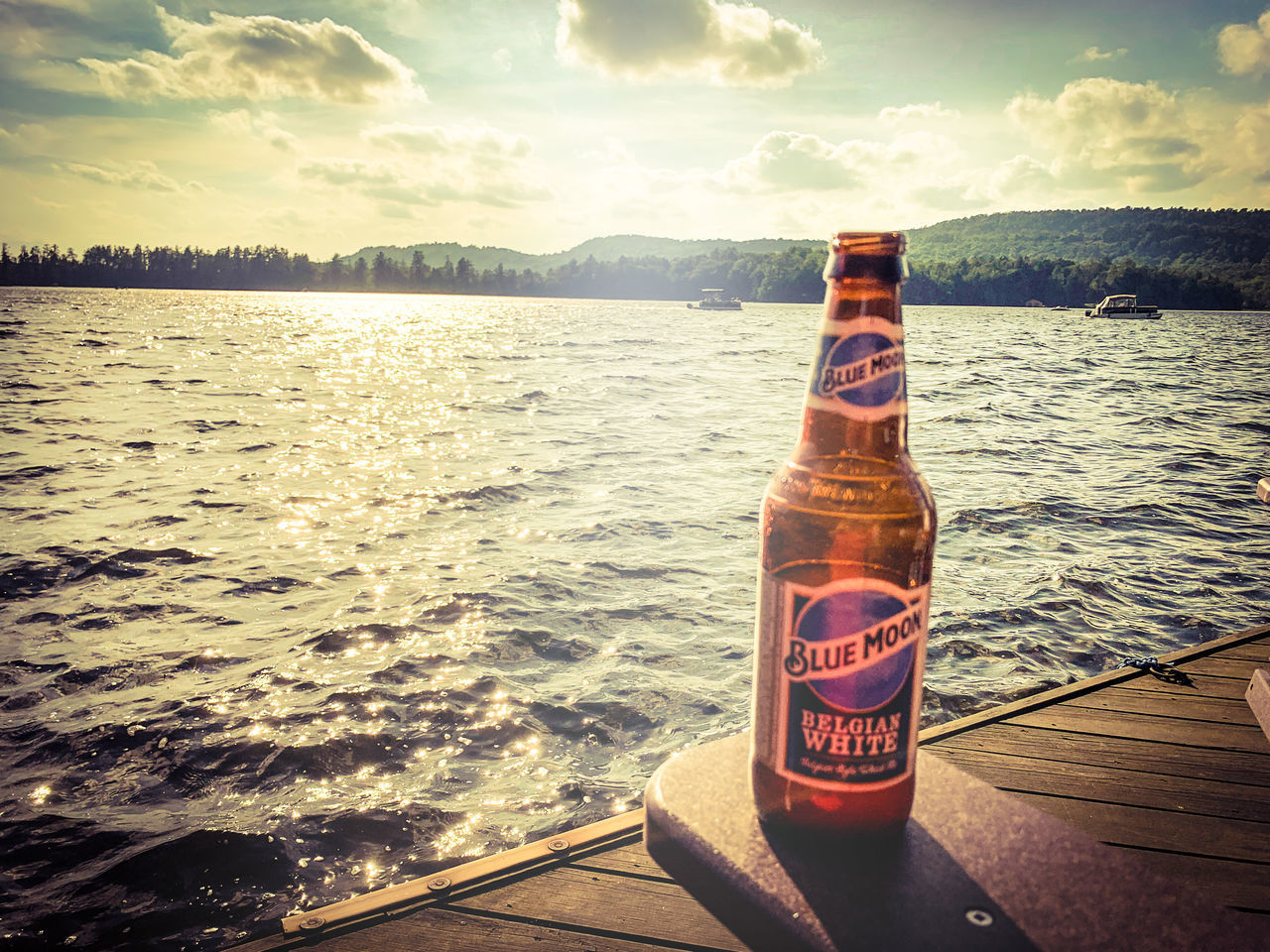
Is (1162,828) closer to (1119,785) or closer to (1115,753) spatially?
(1119,785)

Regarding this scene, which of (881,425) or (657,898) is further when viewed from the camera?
(657,898)

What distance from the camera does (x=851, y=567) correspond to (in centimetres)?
141

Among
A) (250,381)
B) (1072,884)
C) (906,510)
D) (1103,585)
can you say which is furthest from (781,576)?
(250,381)

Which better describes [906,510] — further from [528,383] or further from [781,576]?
[528,383]

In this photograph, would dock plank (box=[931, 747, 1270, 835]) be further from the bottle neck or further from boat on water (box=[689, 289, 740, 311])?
boat on water (box=[689, 289, 740, 311])

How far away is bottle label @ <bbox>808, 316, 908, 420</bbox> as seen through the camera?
142 centimetres

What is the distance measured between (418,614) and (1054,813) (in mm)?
5804

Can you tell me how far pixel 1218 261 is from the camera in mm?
146375

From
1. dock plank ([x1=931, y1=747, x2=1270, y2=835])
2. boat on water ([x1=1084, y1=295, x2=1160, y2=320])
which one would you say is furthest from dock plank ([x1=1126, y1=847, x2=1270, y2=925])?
boat on water ([x1=1084, y1=295, x2=1160, y2=320])

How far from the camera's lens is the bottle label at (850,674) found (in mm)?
1369

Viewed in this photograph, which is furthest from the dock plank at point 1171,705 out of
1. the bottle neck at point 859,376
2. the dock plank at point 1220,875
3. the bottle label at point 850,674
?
the bottle neck at point 859,376

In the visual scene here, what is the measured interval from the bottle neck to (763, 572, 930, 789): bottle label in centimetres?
25

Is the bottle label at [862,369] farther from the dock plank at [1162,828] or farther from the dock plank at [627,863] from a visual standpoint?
the dock plank at [1162,828]

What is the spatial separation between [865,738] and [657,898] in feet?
2.59
